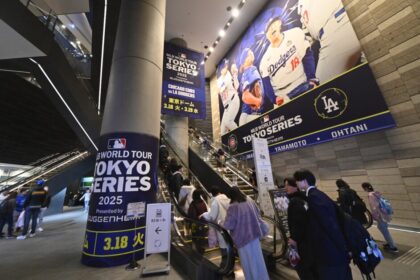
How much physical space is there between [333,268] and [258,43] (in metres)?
11.9

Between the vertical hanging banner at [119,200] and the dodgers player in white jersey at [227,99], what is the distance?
9.13m

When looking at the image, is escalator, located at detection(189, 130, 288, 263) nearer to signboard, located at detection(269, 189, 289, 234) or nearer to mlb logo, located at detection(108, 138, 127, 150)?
signboard, located at detection(269, 189, 289, 234)

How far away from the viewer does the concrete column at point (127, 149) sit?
3643 mm

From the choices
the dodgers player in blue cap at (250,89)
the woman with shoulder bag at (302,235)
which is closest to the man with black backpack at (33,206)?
the woman with shoulder bag at (302,235)

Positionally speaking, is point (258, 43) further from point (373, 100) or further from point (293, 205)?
point (293, 205)

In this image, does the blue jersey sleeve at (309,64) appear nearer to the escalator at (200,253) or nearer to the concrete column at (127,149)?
the concrete column at (127,149)

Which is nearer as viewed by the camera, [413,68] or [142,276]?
[142,276]

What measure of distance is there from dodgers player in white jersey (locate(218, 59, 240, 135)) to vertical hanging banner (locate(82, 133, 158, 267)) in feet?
30.0

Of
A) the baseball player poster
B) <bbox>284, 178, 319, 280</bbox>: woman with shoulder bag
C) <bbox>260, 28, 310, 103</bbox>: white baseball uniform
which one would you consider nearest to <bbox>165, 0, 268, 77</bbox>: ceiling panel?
the baseball player poster

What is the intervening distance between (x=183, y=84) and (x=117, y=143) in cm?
606

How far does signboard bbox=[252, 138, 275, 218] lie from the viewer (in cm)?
449

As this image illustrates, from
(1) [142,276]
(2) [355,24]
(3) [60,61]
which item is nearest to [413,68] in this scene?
(2) [355,24]

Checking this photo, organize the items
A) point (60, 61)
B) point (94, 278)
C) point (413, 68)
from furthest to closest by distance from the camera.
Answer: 1. point (60, 61)
2. point (413, 68)
3. point (94, 278)

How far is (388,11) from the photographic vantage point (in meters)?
5.69
